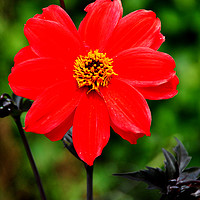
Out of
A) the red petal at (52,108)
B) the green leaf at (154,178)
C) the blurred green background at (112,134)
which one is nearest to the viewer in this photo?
the red petal at (52,108)

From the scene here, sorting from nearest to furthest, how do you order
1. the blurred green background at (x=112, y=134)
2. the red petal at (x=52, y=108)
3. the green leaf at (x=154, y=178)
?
1. the red petal at (x=52, y=108)
2. the green leaf at (x=154, y=178)
3. the blurred green background at (x=112, y=134)

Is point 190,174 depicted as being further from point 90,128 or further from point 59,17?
point 59,17

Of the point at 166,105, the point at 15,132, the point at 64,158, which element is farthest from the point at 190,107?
the point at 15,132

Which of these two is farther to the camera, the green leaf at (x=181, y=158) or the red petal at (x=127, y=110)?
the green leaf at (x=181, y=158)

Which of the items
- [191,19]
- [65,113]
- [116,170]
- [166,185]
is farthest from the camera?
[191,19]

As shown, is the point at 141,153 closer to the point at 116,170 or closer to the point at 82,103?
the point at 116,170

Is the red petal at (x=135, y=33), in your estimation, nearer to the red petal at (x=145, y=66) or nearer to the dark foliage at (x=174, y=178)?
the red petal at (x=145, y=66)

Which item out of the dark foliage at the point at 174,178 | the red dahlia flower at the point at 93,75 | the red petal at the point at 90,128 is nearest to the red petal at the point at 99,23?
the red dahlia flower at the point at 93,75
